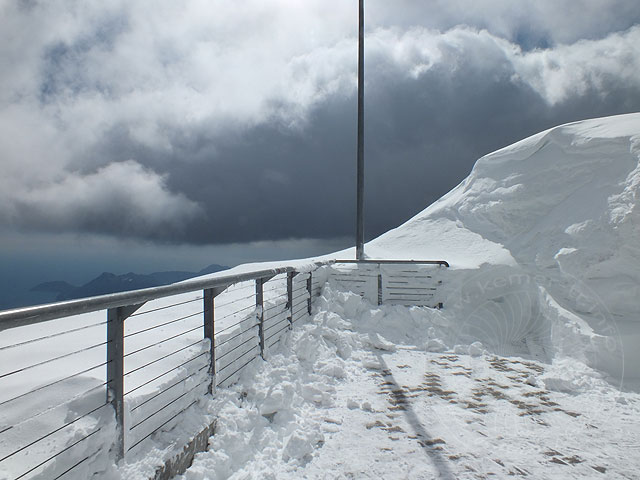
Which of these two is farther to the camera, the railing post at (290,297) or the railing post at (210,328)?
the railing post at (290,297)

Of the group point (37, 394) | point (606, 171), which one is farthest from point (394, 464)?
point (606, 171)

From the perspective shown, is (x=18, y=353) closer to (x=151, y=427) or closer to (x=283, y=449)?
(x=151, y=427)

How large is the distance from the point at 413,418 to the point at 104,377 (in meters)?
3.06

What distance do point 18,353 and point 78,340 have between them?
0.61 metres

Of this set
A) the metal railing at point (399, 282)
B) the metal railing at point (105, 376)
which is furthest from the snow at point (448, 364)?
the metal railing at point (399, 282)

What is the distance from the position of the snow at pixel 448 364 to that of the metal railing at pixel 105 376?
0.02m

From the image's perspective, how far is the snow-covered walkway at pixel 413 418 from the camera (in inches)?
132

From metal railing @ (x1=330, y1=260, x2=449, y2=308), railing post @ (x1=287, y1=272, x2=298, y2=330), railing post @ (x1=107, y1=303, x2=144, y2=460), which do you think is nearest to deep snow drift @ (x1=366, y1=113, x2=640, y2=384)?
metal railing @ (x1=330, y1=260, x2=449, y2=308)

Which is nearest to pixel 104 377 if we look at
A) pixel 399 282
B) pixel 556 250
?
pixel 399 282

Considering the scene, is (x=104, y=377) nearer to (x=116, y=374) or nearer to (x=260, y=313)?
(x=116, y=374)

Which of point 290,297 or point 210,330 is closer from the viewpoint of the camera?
point 210,330

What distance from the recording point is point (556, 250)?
8312 mm

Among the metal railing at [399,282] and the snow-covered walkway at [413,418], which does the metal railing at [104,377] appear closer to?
the snow-covered walkway at [413,418]

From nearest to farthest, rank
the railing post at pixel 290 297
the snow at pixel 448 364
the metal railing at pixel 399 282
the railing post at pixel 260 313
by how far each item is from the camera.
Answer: the snow at pixel 448 364
the railing post at pixel 260 313
the railing post at pixel 290 297
the metal railing at pixel 399 282
